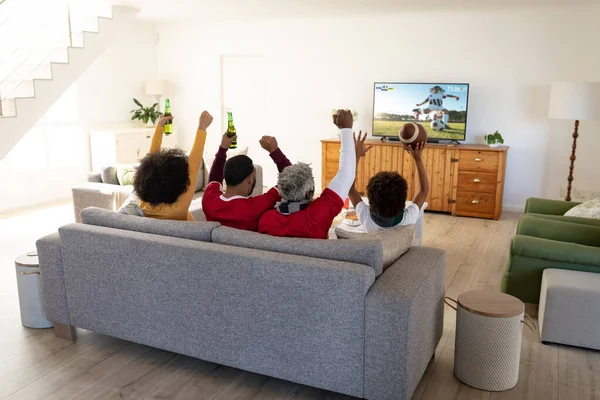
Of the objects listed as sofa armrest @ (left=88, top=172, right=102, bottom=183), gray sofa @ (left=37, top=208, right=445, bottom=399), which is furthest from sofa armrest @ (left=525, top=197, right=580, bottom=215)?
sofa armrest @ (left=88, top=172, right=102, bottom=183)

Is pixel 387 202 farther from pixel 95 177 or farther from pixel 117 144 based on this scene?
pixel 117 144

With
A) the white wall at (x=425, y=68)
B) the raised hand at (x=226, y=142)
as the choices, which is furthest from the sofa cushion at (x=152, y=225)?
the white wall at (x=425, y=68)

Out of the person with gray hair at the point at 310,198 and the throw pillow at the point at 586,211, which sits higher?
the person with gray hair at the point at 310,198

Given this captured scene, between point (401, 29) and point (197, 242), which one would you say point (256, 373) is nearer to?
point (197, 242)

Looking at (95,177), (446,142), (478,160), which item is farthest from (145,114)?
(478,160)

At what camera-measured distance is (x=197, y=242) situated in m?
2.75

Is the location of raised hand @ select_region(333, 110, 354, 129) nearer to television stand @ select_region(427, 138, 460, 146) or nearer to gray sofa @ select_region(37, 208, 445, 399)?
gray sofa @ select_region(37, 208, 445, 399)

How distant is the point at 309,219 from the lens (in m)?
2.74

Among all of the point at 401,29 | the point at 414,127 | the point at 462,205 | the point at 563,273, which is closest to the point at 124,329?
the point at 414,127

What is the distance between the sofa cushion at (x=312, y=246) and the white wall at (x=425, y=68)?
483 cm

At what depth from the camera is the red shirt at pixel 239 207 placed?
2.90 m

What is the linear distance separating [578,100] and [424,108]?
1.76 meters

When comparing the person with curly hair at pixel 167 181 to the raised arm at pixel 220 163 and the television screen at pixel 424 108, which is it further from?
the television screen at pixel 424 108

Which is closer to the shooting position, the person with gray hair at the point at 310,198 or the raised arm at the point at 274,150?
the person with gray hair at the point at 310,198
